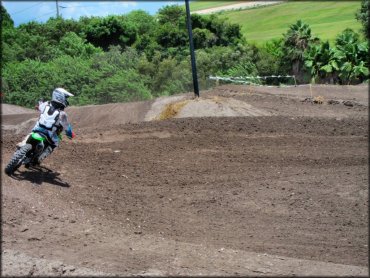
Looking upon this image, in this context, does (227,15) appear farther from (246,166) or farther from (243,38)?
(246,166)

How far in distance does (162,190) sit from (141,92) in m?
21.7

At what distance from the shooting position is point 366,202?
414 inches

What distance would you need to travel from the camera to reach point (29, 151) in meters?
10.2

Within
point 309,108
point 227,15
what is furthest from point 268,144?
point 227,15

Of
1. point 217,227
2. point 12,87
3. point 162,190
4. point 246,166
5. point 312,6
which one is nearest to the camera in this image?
point 217,227

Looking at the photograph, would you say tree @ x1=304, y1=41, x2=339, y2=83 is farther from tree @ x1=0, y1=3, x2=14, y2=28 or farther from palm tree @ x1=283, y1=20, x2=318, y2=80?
tree @ x1=0, y1=3, x2=14, y2=28

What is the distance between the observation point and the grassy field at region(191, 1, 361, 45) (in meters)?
38.2

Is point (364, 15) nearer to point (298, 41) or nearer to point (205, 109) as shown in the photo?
point (298, 41)

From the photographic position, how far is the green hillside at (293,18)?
38.3 meters

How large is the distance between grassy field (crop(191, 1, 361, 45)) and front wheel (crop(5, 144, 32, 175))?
26559mm

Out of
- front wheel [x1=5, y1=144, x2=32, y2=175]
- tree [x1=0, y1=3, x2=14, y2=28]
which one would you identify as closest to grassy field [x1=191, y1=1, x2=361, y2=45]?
tree [x1=0, y1=3, x2=14, y2=28]

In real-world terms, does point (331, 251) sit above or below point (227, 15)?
below

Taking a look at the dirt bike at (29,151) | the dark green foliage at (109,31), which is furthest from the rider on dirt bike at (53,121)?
the dark green foliage at (109,31)

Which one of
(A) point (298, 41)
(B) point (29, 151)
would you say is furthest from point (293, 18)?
(B) point (29, 151)
